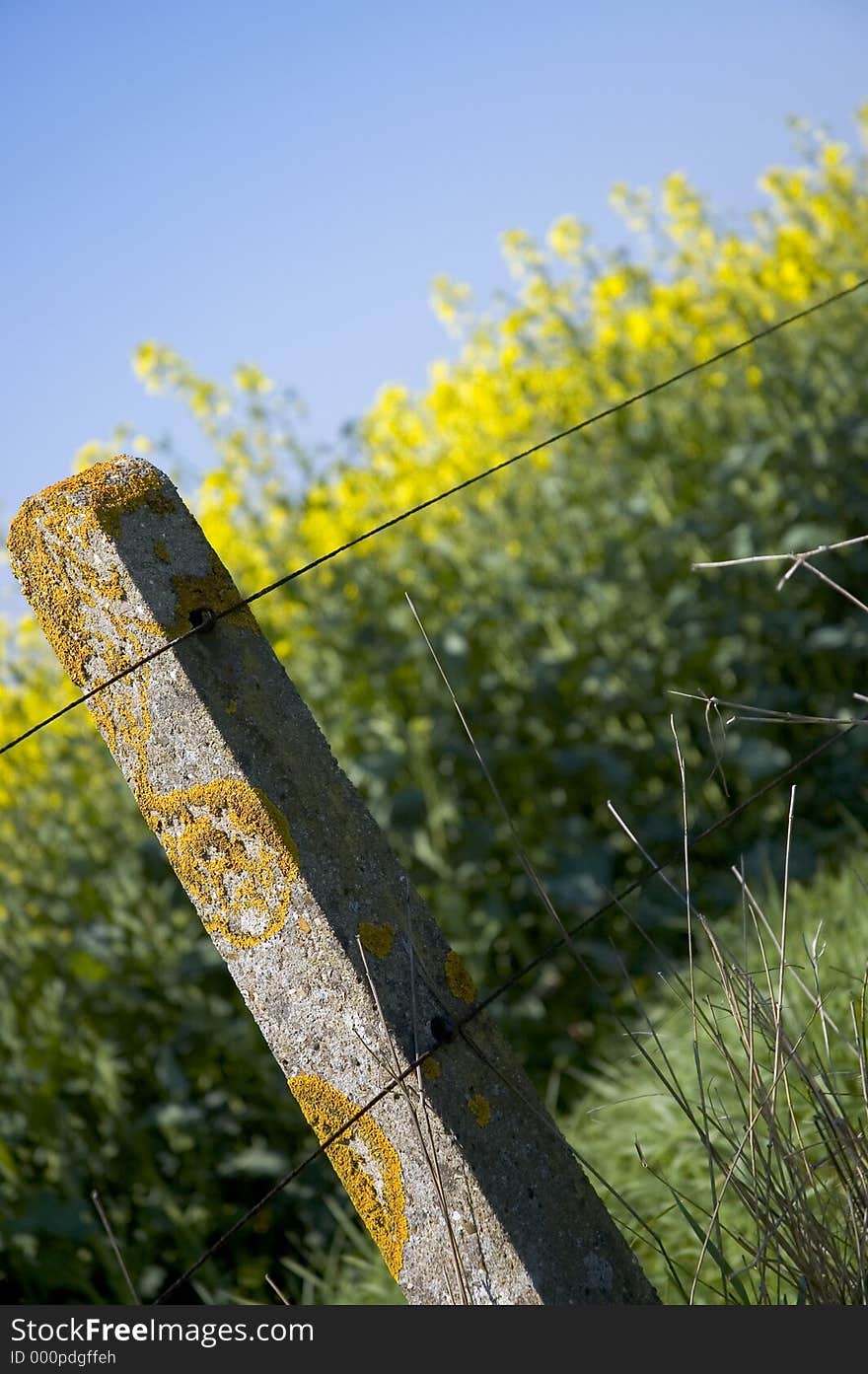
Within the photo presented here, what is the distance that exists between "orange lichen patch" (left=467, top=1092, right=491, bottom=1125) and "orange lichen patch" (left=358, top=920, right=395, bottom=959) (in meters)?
0.15

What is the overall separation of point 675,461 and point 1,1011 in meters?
2.85

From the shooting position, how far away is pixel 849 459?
15.6 ft

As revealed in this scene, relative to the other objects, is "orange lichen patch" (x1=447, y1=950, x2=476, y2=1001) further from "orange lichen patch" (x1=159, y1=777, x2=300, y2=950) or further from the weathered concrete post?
"orange lichen patch" (x1=159, y1=777, x2=300, y2=950)

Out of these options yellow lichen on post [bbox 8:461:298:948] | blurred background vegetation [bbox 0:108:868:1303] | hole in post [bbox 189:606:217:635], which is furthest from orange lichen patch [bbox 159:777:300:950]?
blurred background vegetation [bbox 0:108:868:1303]

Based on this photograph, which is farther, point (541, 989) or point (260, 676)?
point (541, 989)

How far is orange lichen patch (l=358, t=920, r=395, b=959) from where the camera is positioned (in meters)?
1.19

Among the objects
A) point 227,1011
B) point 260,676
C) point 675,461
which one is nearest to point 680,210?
point 675,461

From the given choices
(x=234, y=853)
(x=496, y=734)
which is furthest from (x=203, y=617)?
(x=496, y=734)

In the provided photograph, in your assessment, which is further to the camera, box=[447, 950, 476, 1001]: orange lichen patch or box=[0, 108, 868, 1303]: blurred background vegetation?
box=[0, 108, 868, 1303]: blurred background vegetation

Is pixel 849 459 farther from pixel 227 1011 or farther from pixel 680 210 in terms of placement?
pixel 227 1011

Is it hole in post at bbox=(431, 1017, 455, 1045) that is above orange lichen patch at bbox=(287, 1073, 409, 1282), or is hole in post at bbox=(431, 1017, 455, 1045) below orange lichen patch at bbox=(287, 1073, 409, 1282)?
above

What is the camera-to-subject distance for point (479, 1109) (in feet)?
3.87

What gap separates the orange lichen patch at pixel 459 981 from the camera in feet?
4.06

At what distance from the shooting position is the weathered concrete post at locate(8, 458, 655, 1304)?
1.17m
